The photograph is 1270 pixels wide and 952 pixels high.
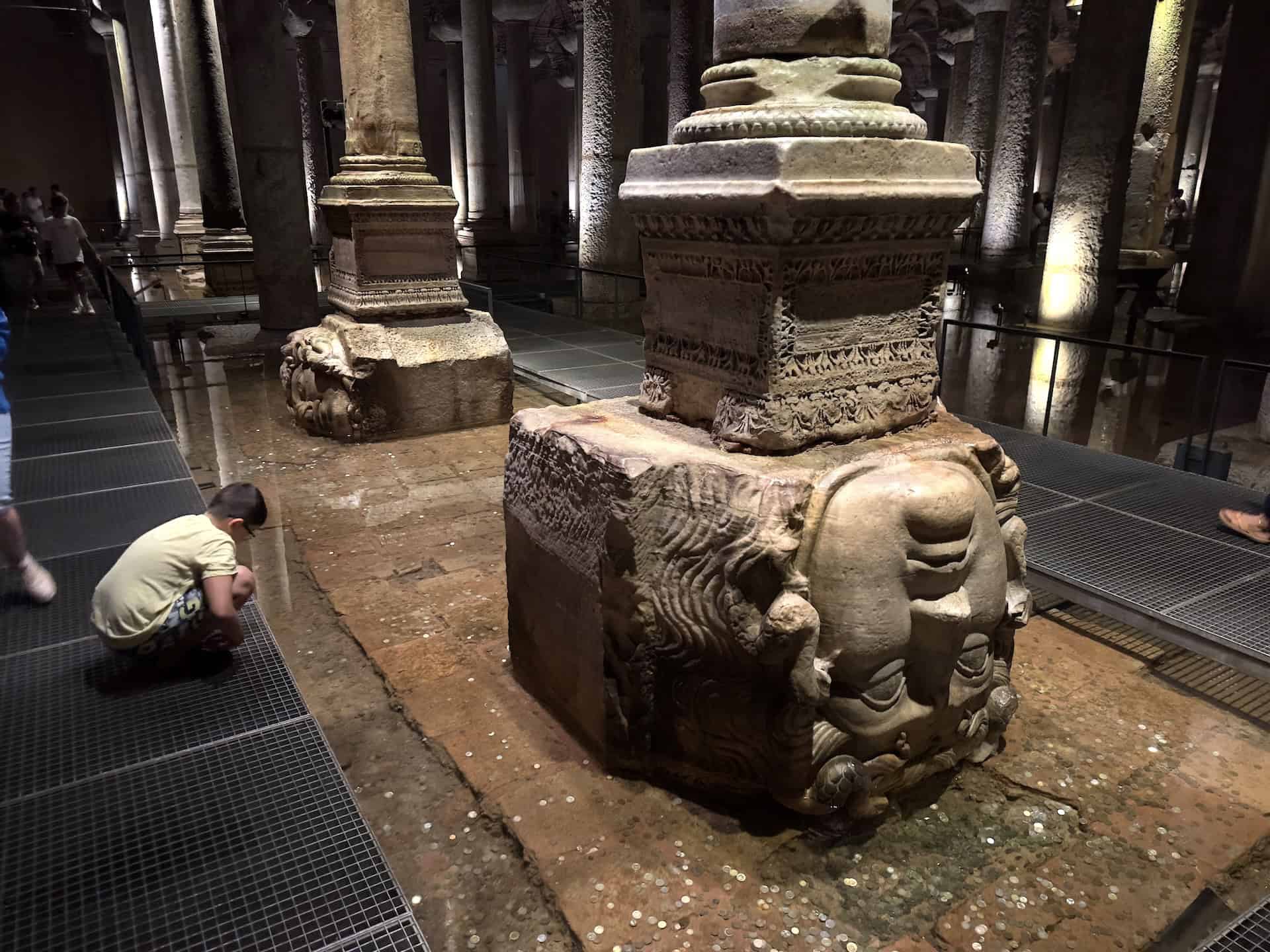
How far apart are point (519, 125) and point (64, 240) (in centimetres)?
1149

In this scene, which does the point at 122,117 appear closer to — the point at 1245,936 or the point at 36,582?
the point at 36,582

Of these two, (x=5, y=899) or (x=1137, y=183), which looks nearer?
(x=5, y=899)

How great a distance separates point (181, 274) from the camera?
14.0 m

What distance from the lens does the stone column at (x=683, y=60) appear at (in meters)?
11.1

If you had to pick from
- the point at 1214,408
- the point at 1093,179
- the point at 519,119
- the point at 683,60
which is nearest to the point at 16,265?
the point at 683,60

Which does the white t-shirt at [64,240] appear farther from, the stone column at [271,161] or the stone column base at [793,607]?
Answer: the stone column base at [793,607]

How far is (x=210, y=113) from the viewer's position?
11.8 metres

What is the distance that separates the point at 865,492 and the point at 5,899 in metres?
2.15

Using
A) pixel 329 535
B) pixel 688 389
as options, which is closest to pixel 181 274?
pixel 329 535

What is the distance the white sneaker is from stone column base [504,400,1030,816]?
5.76ft

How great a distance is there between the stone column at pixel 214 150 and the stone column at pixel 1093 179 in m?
10.2

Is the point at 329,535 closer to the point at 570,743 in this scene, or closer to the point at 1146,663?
the point at 570,743

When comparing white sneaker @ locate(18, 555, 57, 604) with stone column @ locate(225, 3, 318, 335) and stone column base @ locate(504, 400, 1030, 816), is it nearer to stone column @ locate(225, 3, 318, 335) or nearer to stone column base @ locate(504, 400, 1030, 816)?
stone column base @ locate(504, 400, 1030, 816)

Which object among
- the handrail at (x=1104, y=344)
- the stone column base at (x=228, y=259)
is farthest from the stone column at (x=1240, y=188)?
the stone column base at (x=228, y=259)
